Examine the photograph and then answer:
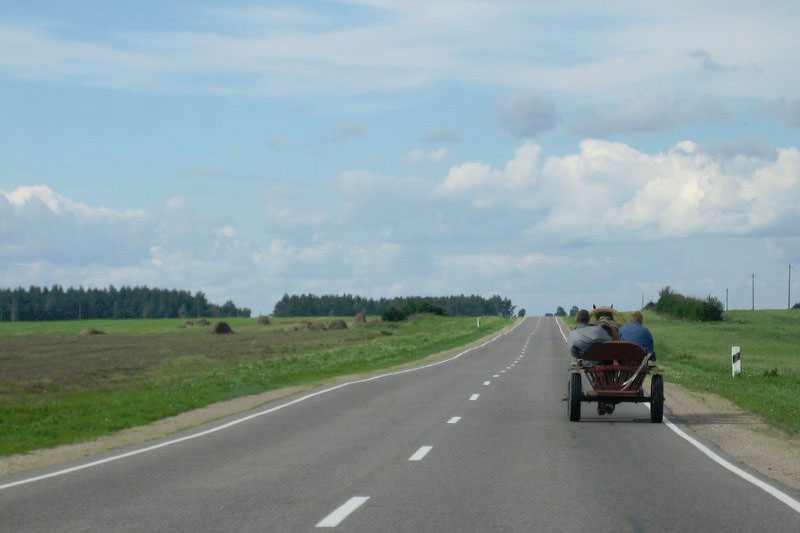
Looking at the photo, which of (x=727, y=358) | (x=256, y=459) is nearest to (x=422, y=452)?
(x=256, y=459)

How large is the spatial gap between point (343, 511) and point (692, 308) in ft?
383

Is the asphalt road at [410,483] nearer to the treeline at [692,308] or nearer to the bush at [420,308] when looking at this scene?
the treeline at [692,308]

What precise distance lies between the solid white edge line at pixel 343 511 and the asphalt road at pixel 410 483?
0.09 feet

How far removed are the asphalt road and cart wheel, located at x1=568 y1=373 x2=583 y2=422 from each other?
0.66 feet

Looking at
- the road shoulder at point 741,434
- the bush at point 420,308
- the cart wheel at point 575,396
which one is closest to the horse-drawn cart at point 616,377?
the cart wheel at point 575,396

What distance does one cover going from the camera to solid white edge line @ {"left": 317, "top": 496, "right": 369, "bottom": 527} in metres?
8.79

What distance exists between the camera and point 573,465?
42.1 feet

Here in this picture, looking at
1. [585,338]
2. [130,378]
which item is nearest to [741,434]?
[585,338]

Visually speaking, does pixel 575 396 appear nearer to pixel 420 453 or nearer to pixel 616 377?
pixel 616 377

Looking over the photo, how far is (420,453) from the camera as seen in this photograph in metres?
14.1

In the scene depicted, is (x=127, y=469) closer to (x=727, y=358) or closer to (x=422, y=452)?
(x=422, y=452)

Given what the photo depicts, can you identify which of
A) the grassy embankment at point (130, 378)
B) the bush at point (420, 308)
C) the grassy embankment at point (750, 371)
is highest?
the bush at point (420, 308)

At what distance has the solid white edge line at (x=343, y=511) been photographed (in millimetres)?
8789

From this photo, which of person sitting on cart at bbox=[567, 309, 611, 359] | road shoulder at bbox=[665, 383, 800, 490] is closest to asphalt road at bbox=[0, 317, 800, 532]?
road shoulder at bbox=[665, 383, 800, 490]
